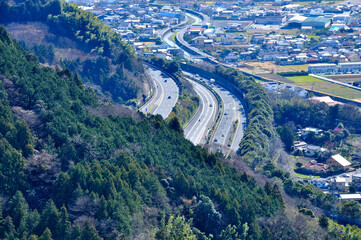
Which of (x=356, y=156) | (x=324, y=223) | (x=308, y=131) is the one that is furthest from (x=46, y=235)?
(x=308, y=131)

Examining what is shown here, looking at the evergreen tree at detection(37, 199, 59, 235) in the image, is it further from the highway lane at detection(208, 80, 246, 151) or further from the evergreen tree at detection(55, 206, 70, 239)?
the highway lane at detection(208, 80, 246, 151)

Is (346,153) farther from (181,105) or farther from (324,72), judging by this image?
(324,72)

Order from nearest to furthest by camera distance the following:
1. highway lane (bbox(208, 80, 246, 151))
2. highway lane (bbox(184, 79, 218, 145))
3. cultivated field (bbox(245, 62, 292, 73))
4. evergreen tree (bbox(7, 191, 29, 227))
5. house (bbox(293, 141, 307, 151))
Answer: evergreen tree (bbox(7, 191, 29, 227)), highway lane (bbox(184, 79, 218, 145)), highway lane (bbox(208, 80, 246, 151)), house (bbox(293, 141, 307, 151)), cultivated field (bbox(245, 62, 292, 73))

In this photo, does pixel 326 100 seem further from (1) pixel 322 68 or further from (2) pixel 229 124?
(1) pixel 322 68

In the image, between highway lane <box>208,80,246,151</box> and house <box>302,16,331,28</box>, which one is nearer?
highway lane <box>208,80,246,151</box>

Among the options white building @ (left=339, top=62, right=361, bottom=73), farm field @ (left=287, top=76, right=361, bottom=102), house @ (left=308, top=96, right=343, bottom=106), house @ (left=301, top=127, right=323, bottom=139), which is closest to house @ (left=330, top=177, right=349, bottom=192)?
house @ (left=301, top=127, right=323, bottom=139)

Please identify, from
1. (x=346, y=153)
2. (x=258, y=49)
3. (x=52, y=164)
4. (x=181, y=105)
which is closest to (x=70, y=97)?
(x=52, y=164)
